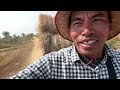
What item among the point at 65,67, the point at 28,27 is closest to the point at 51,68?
the point at 65,67

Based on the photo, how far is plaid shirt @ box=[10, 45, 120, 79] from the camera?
6.98ft

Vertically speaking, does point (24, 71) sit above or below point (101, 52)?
below

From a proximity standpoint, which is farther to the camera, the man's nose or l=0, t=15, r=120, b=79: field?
l=0, t=15, r=120, b=79: field

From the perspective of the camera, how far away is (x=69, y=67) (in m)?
2.19

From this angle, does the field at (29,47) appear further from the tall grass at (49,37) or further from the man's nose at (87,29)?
the man's nose at (87,29)

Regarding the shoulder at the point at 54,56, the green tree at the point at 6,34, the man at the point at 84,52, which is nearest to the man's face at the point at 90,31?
the man at the point at 84,52

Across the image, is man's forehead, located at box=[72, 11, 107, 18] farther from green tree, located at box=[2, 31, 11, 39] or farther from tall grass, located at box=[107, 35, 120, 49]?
green tree, located at box=[2, 31, 11, 39]

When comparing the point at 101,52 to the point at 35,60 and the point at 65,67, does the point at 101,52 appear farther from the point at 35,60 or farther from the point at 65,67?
the point at 35,60

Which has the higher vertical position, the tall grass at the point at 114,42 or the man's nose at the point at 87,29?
the man's nose at the point at 87,29

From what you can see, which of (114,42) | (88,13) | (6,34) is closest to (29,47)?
(6,34)

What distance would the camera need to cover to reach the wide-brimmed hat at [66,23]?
2275 millimetres

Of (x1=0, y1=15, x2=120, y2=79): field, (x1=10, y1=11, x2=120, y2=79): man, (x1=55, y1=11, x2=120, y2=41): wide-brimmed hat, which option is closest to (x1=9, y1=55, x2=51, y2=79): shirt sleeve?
(x1=10, y1=11, x2=120, y2=79): man
